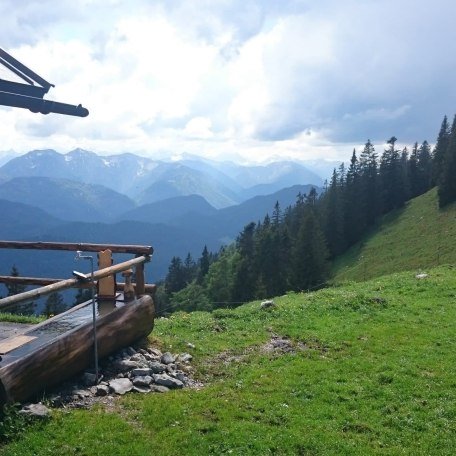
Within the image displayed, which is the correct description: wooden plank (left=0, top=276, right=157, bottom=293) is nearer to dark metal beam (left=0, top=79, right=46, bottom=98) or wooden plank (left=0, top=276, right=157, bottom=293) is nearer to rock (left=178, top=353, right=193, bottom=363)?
rock (left=178, top=353, right=193, bottom=363)

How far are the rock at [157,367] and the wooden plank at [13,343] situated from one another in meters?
A: 2.87

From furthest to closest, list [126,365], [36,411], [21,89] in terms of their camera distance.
A: [126,365] < [36,411] < [21,89]

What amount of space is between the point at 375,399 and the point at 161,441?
517 centimetres

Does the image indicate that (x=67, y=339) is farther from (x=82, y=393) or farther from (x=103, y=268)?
(x=103, y=268)

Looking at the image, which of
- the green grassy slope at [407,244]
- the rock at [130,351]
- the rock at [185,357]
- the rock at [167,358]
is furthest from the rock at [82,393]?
the green grassy slope at [407,244]

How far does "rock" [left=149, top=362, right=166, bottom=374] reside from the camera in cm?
1218

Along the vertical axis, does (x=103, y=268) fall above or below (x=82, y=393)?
above

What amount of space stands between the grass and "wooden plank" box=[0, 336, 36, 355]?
76.8 inches

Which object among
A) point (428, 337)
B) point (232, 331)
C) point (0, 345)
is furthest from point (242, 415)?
point (428, 337)

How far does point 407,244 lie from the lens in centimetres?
7894

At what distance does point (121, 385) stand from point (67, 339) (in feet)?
5.34

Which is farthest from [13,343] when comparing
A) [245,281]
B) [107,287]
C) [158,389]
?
[245,281]

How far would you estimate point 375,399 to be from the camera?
11445 mm

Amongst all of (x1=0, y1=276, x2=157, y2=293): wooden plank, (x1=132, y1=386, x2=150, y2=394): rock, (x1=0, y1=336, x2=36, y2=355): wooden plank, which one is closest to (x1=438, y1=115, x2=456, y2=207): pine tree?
(x1=0, y1=276, x2=157, y2=293): wooden plank
